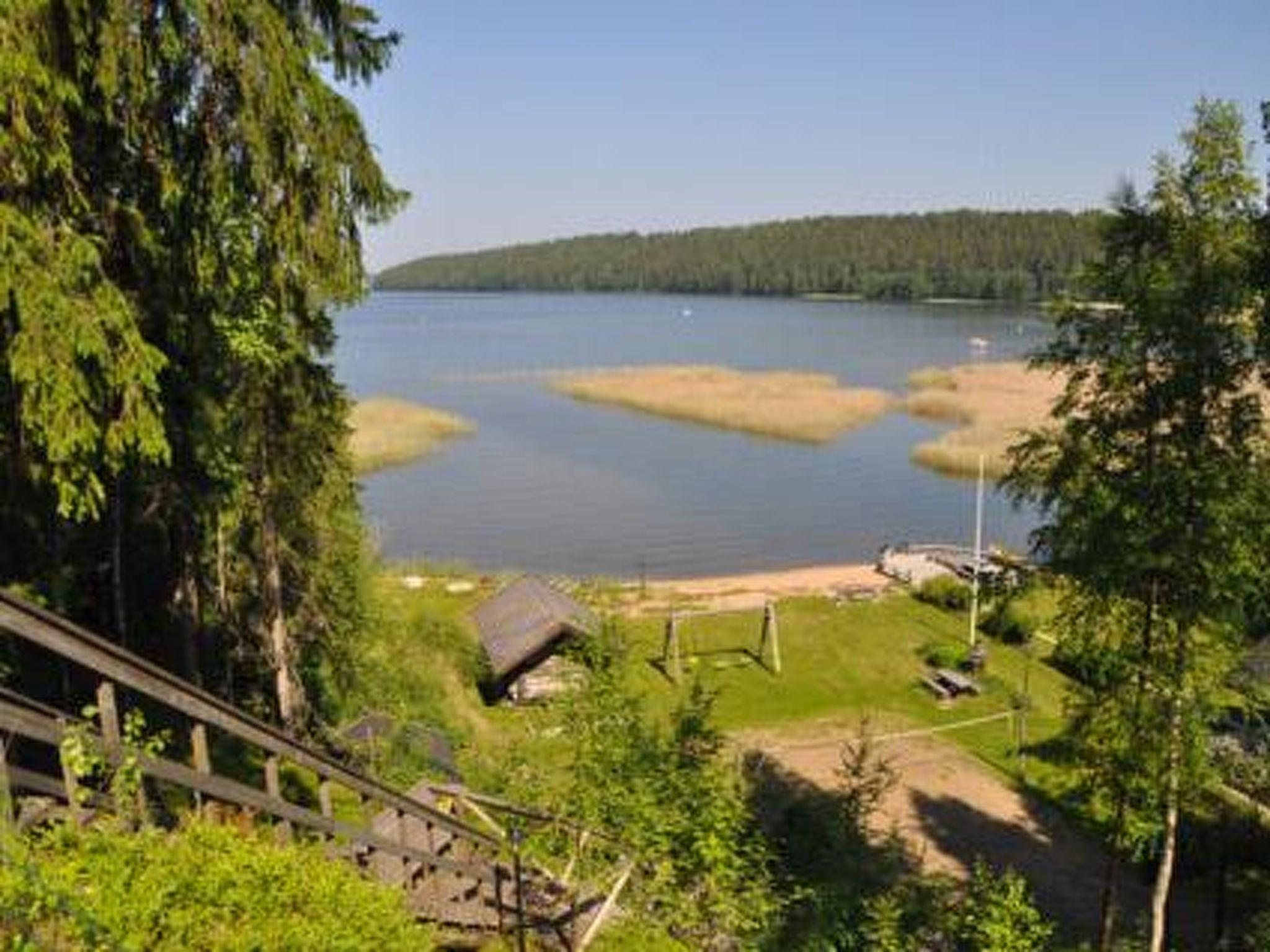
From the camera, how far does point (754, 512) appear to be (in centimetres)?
5428

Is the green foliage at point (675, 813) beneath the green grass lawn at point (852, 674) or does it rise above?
above

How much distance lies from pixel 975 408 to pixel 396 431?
4172 centimetres

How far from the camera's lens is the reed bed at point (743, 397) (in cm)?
7662

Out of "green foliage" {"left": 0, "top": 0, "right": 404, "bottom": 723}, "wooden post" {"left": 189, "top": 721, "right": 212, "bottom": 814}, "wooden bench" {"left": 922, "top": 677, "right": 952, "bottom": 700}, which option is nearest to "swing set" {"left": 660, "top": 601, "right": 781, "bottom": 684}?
"wooden bench" {"left": 922, "top": 677, "right": 952, "bottom": 700}

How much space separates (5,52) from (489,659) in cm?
2204

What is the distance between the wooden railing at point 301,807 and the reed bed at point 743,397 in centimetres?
6334

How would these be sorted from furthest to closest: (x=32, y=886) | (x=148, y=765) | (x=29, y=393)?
(x=29, y=393) < (x=148, y=765) < (x=32, y=886)

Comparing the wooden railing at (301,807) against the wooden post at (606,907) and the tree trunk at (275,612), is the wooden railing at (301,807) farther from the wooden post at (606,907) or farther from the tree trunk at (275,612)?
the tree trunk at (275,612)

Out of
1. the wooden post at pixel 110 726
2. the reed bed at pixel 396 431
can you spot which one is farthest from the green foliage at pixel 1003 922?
the reed bed at pixel 396 431

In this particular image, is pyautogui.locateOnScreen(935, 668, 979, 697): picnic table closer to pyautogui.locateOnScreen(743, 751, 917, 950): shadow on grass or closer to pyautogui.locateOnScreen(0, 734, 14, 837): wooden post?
pyautogui.locateOnScreen(743, 751, 917, 950): shadow on grass

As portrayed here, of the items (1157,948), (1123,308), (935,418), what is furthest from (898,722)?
(935,418)

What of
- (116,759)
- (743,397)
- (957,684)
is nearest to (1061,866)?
(957,684)

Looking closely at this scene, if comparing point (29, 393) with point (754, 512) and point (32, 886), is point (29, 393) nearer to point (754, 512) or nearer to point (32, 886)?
point (32, 886)

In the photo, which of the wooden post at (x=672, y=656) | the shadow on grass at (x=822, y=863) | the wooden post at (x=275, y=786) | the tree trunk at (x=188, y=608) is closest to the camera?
the wooden post at (x=275, y=786)
